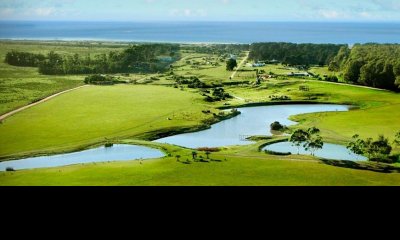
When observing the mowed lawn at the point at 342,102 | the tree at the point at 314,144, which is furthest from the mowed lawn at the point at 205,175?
the mowed lawn at the point at 342,102

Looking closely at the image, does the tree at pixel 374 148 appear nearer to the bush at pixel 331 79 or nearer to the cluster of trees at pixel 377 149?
the cluster of trees at pixel 377 149

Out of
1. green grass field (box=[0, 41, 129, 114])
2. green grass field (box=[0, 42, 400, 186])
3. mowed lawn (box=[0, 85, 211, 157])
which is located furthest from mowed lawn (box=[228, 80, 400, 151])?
green grass field (box=[0, 41, 129, 114])

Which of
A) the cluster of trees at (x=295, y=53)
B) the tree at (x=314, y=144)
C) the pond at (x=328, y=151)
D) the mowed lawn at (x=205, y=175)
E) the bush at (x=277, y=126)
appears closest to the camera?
the mowed lawn at (x=205, y=175)

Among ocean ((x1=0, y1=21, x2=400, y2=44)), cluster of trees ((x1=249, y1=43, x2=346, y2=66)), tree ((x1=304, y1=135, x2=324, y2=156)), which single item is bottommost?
tree ((x1=304, y1=135, x2=324, y2=156))

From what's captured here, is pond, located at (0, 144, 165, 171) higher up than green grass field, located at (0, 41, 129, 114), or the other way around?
green grass field, located at (0, 41, 129, 114)

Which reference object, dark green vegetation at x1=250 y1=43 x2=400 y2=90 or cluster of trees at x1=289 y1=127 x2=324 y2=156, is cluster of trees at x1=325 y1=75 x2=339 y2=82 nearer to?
dark green vegetation at x1=250 y1=43 x2=400 y2=90
